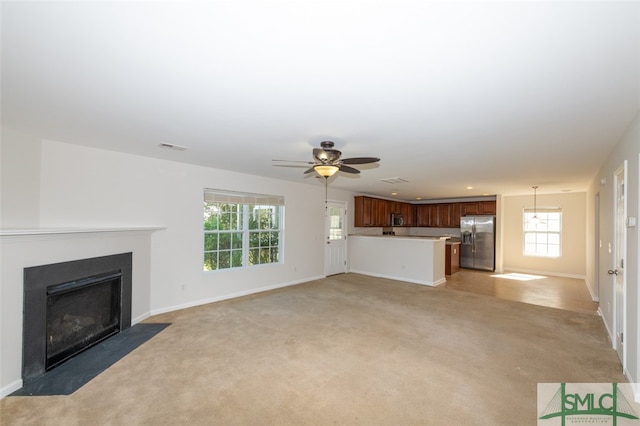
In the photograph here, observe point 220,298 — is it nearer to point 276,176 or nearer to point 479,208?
point 276,176

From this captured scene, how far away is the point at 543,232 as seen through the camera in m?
7.79

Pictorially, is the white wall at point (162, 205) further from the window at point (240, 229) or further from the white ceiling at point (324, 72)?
the white ceiling at point (324, 72)

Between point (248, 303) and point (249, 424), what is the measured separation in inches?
113

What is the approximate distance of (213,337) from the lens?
3371 mm

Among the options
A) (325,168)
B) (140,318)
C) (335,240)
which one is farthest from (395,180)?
(140,318)

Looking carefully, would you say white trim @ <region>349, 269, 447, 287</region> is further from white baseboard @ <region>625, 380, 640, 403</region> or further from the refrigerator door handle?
white baseboard @ <region>625, 380, 640, 403</region>

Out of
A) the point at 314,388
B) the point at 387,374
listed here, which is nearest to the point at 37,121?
the point at 314,388

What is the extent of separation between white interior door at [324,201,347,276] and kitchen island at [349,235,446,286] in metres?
0.31

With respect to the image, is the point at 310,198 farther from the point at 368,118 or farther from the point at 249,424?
the point at 249,424

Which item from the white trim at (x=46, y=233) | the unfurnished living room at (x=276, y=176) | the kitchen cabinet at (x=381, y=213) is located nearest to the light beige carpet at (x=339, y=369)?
the unfurnished living room at (x=276, y=176)

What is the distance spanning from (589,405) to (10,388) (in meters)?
4.83

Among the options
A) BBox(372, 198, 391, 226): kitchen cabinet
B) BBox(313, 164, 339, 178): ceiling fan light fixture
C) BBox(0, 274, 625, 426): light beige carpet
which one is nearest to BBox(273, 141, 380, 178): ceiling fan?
BBox(313, 164, 339, 178): ceiling fan light fixture

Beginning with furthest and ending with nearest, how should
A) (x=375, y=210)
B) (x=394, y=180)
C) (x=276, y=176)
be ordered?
(x=375, y=210) < (x=394, y=180) < (x=276, y=176)

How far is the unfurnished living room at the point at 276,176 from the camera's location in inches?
53.7
